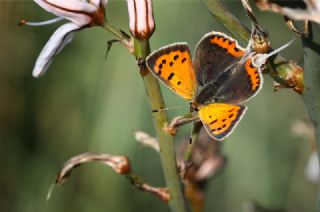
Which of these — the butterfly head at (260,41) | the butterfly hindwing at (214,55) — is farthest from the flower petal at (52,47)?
the butterfly head at (260,41)

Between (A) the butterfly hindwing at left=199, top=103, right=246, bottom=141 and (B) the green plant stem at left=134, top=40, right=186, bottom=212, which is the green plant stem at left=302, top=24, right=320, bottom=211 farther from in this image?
(B) the green plant stem at left=134, top=40, right=186, bottom=212

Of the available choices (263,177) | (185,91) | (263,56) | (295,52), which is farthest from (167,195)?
(295,52)

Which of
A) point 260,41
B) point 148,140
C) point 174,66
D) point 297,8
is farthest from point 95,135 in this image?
point 297,8

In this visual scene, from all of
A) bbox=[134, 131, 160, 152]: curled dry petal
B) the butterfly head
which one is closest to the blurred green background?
bbox=[134, 131, 160, 152]: curled dry petal

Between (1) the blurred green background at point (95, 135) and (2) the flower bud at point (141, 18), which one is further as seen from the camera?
(1) the blurred green background at point (95, 135)

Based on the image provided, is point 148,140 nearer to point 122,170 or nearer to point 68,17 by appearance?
point 122,170

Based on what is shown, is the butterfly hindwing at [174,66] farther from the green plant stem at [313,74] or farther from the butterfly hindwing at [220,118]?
the green plant stem at [313,74]

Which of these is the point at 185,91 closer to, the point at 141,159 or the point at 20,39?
the point at 141,159
